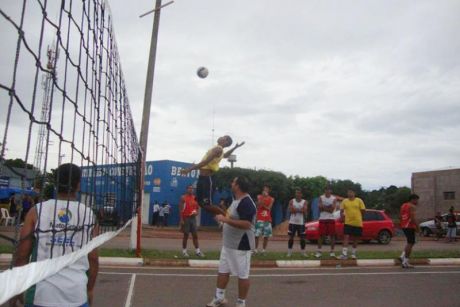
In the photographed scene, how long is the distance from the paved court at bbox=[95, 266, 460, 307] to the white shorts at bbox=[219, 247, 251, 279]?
0.69 metres

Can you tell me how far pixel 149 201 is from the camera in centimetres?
3244

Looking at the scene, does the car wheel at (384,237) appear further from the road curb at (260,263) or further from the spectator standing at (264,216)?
the spectator standing at (264,216)

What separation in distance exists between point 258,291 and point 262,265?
10.3 ft

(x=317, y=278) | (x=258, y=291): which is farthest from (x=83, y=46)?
(x=317, y=278)

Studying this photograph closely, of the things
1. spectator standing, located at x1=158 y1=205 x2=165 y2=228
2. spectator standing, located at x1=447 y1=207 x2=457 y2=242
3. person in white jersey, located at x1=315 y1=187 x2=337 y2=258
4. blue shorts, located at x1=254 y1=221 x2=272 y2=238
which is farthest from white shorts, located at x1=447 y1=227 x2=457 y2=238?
spectator standing, located at x1=158 y1=205 x2=165 y2=228

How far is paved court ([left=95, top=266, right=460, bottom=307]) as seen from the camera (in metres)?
6.62

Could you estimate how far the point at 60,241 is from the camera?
3162mm

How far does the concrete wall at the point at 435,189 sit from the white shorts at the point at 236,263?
4396 centimetres

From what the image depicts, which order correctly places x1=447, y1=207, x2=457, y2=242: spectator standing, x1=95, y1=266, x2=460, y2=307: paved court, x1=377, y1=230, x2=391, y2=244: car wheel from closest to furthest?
x1=95, y1=266, x2=460, y2=307: paved court < x1=377, y1=230, x2=391, y2=244: car wheel < x1=447, y1=207, x2=457, y2=242: spectator standing

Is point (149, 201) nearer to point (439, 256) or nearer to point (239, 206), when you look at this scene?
point (439, 256)

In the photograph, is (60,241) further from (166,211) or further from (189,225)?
(166,211)

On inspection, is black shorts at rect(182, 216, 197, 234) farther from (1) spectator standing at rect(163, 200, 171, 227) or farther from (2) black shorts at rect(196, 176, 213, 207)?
(1) spectator standing at rect(163, 200, 171, 227)

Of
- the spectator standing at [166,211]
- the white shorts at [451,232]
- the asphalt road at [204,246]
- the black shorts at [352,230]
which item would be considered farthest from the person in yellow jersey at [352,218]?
the spectator standing at [166,211]

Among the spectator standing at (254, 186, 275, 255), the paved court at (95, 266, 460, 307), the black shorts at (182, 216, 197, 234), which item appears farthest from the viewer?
the spectator standing at (254, 186, 275, 255)
